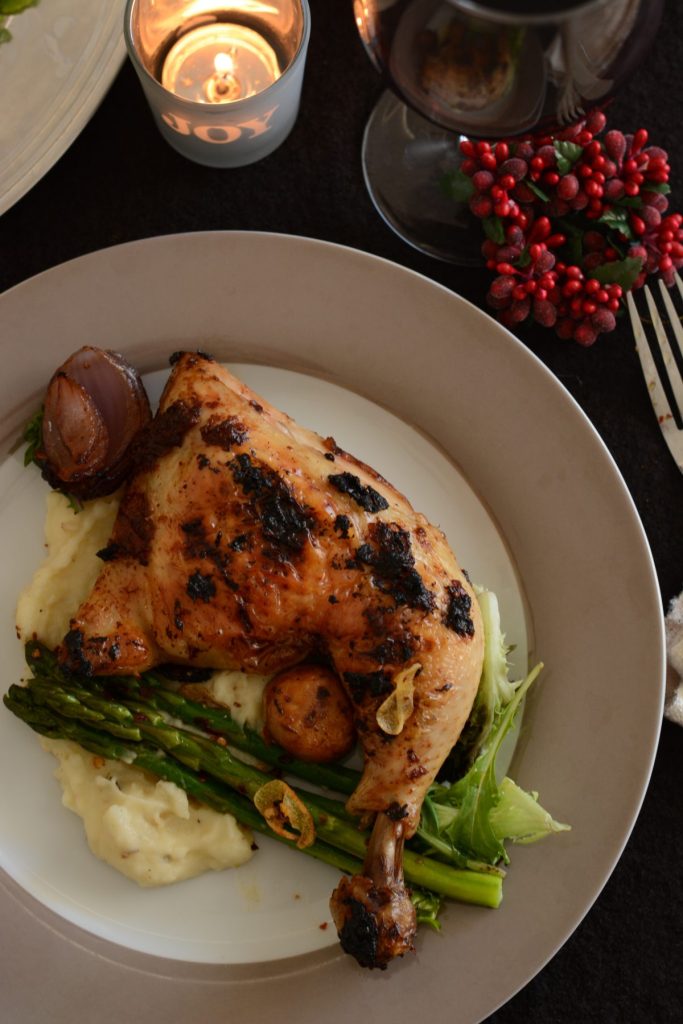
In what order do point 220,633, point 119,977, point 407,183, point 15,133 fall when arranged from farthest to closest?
1. point 407,183
2. point 15,133
3. point 119,977
4. point 220,633

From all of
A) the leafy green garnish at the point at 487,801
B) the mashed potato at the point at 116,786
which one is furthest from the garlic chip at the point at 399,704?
the mashed potato at the point at 116,786

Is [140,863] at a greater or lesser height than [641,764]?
greater

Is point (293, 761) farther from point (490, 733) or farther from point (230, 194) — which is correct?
point (230, 194)

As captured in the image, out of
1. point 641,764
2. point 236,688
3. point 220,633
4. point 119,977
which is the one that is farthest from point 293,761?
point 641,764

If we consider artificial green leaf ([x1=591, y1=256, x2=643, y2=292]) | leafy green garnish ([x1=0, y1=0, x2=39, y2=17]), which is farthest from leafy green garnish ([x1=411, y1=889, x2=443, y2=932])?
leafy green garnish ([x1=0, y1=0, x2=39, y2=17])

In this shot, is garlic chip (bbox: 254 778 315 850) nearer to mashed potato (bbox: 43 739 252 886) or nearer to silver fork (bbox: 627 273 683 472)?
mashed potato (bbox: 43 739 252 886)

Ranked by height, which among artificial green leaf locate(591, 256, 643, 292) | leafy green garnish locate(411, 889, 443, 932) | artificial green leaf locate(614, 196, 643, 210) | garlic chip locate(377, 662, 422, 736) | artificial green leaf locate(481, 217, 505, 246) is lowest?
leafy green garnish locate(411, 889, 443, 932)

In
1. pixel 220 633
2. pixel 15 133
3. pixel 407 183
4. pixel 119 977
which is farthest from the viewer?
pixel 407 183
